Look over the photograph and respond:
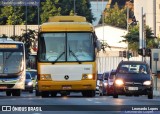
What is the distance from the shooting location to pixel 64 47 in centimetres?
3672

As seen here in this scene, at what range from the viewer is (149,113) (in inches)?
801

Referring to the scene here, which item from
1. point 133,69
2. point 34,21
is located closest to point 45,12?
point 34,21

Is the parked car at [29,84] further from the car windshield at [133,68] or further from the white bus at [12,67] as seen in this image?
the car windshield at [133,68]

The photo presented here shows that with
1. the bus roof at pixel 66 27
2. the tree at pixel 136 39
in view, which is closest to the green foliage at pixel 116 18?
the tree at pixel 136 39

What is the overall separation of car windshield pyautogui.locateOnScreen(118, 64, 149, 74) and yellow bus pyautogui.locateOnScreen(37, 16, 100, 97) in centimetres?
343

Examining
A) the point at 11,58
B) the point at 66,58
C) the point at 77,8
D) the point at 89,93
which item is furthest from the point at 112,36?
the point at 66,58

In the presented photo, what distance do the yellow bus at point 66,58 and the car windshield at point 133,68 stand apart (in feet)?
11.2

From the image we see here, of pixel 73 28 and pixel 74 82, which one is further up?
pixel 73 28

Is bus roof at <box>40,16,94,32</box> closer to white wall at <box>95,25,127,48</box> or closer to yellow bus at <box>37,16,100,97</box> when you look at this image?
yellow bus at <box>37,16,100,97</box>

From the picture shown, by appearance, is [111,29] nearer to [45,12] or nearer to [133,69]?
[45,12]

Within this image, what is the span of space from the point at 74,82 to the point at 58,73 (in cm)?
80

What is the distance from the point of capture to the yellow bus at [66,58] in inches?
1446

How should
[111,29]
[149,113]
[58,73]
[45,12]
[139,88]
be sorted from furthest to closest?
[111,29], [45,12], [139,88], [58,73], [149,113]

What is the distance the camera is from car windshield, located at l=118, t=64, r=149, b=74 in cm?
4000
